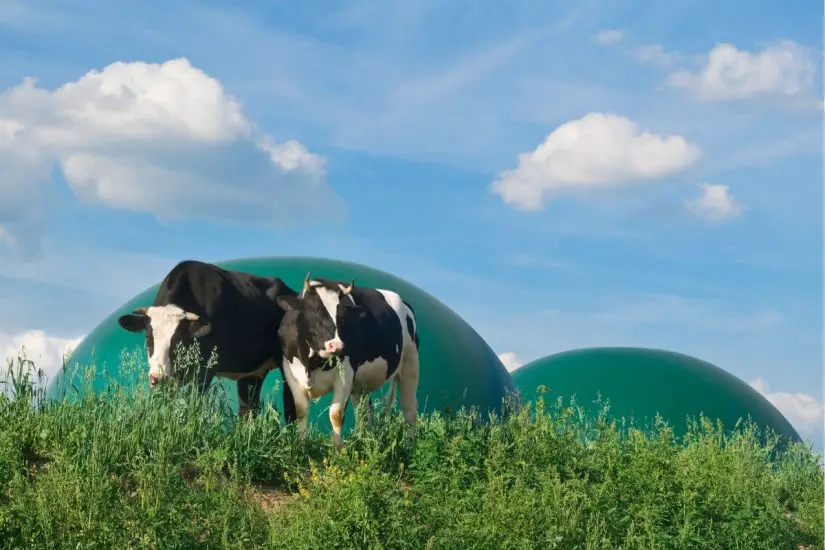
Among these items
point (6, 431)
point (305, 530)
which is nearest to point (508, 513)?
point (305, 530)

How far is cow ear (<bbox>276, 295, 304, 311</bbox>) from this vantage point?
476 inches

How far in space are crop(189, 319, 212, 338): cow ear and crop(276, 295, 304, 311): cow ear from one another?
87 centimetres

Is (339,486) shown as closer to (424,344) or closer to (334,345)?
(334,345)

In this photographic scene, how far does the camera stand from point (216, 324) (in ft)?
39.8

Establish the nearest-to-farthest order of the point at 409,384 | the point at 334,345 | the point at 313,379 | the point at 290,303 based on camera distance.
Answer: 1. the point at 334,345
2. the point at 313,379
3. the point at 290,303
4. the point at 409,384

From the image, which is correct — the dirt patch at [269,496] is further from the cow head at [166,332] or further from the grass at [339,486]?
the cow head at [166,332]

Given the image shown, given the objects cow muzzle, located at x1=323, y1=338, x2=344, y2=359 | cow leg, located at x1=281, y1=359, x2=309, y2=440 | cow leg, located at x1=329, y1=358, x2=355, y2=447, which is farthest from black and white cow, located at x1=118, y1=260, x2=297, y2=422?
cow muzzle, located at x1=323, y1=338, x2=344, y2=359

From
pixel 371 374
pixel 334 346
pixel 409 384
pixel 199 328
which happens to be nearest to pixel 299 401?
pixel 334 346

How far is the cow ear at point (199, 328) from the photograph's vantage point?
11.8 m

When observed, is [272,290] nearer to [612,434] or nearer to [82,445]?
[82,445]

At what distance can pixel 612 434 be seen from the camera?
13.1 metres

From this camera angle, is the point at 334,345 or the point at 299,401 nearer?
the point at 334,345

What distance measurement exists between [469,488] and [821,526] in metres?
5.71

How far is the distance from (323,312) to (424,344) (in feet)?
15.4
